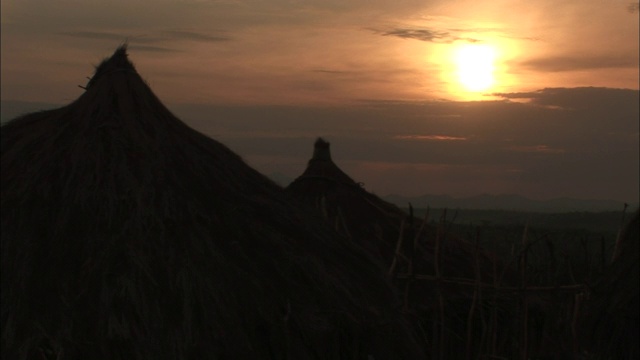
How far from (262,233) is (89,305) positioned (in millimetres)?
1329

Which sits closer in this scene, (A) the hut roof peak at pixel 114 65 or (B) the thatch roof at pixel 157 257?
(B) the thatch roof at pixel 157 257

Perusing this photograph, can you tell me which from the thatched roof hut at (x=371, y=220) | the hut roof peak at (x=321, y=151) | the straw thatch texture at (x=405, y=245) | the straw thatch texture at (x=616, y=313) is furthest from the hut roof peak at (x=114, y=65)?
the hut roof peak at (x=321, y=151)

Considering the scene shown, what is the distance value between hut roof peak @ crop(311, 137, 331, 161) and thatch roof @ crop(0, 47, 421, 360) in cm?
531

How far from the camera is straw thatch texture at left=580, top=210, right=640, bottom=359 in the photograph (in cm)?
827

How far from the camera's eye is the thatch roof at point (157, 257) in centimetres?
526

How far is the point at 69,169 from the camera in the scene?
19.8 feet

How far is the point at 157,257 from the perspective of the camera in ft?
18.0

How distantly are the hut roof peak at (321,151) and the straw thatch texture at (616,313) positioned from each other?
15.2 ft

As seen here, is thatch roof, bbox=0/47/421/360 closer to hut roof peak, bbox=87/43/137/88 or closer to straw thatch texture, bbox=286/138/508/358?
hut roof peak, bbox=87/43/137/88

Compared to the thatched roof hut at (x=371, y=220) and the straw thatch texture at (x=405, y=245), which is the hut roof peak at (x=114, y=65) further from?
the thatched roof hut at (x=371, y=220)

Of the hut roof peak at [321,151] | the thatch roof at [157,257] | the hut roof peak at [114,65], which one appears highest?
the hut roof peak at [114,65]

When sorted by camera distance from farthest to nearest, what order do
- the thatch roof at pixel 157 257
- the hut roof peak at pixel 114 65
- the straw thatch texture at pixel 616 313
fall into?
1. the straw thatch texture at pixel 616 313
2. the hut roof peak at pixel 114 65
3. the thatch roof at pixel 157 257

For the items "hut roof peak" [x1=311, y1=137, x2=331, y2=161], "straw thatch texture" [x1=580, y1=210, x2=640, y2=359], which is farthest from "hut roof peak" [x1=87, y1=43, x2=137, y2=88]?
"hut roof peak" [x1=311, y1=137, x2=331, y2=161]

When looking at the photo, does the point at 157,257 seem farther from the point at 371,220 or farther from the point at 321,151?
the point at 321,151
